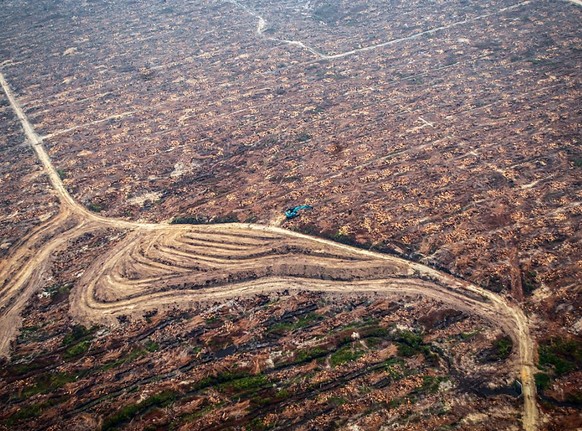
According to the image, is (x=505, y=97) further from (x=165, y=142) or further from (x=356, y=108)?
(x=165, y=142)

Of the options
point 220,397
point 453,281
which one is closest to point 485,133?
point 453,281

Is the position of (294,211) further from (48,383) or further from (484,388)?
(48,383)

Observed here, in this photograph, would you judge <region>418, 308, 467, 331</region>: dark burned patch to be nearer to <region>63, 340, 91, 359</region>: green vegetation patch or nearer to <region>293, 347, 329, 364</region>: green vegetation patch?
<region>293, 347, 329, 364</region>: green vegetation patch

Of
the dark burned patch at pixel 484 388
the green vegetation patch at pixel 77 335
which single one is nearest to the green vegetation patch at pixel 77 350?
the green vegetation patch at pixel 77 335

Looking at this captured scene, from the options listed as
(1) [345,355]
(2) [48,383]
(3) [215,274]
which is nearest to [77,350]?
(2) [48,383]

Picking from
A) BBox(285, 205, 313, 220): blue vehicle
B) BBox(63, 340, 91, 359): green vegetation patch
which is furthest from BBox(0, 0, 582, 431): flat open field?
BBox(285, 205, 313, 220): blue vehicle

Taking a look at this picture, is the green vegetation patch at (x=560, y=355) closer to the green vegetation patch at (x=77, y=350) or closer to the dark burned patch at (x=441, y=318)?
the dark burned patch at (x=441, y=318)
